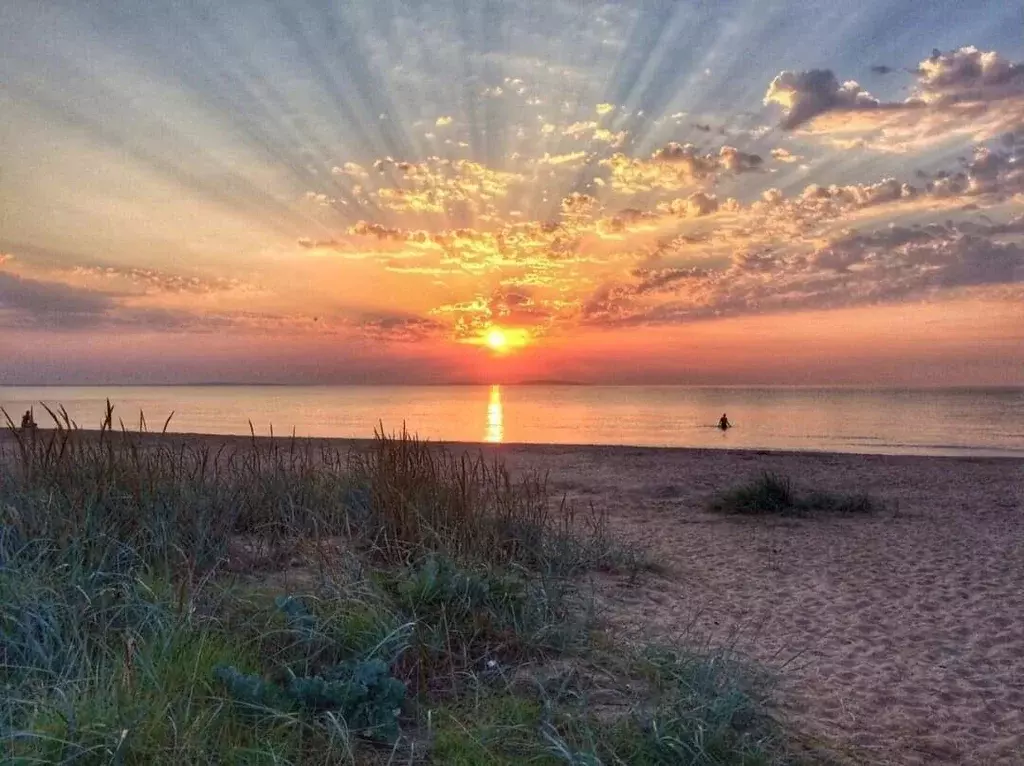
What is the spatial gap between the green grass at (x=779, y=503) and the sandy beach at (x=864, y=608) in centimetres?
39

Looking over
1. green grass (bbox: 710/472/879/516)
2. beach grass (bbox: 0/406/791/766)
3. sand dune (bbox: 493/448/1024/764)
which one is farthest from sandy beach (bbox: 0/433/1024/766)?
beach grass (bbox: 0/406/791/766)

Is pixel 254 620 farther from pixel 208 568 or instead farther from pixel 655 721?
pixel 655 721

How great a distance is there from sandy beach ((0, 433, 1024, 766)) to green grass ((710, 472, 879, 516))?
39 centimetres

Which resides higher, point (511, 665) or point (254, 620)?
point (254, 620)

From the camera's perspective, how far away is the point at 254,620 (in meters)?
4.41

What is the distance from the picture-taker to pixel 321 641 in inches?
167

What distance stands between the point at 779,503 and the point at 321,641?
340 inches

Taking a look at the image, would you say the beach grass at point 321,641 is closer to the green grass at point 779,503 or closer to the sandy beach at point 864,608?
the sandy beach at point 864,608

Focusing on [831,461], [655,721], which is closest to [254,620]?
[655,721]

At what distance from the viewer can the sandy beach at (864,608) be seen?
4266 millimetres

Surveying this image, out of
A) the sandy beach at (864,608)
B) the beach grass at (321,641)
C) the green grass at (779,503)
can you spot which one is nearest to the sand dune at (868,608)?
the sandy beach at (864,608)

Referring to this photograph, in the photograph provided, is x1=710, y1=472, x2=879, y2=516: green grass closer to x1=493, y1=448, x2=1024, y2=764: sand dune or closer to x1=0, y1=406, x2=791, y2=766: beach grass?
x1=493, y1=448, x2=1024, y2=764: sand dune

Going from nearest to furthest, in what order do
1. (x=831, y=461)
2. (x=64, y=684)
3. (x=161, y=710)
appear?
1. (x=161, y=710)
2. (x=64, y=684)
3. (x=831, y=461)

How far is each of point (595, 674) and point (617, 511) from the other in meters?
7.38
